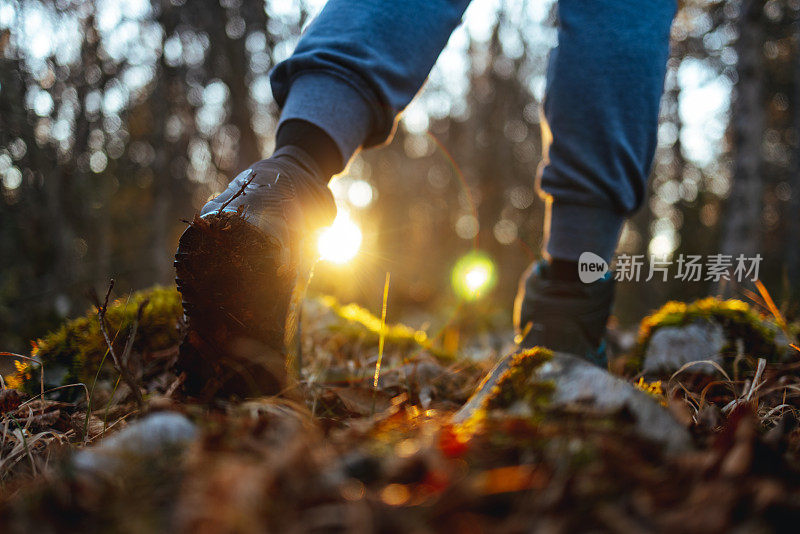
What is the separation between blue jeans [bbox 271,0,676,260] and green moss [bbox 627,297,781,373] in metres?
0.56

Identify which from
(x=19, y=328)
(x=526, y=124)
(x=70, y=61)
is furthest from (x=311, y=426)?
(x=526, y=124)

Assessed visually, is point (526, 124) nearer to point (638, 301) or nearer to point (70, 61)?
point (638, 301)

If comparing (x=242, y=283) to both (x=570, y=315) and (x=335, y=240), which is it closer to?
(x=335, y=240)

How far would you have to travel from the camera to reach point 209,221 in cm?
107

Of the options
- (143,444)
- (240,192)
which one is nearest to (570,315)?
(240,192)

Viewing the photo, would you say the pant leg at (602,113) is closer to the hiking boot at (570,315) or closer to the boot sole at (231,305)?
the hiking boot at (570,315)

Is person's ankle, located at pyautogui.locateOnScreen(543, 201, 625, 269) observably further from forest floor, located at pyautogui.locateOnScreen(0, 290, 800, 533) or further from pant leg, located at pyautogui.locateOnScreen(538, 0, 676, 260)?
forest floor, located at pyautogui.locateOnScreen(0, 290, 800, 533)

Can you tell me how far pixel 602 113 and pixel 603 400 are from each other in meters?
1.15

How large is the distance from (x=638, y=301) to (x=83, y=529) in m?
13.0

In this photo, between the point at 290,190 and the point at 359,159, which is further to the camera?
the point at 359,159

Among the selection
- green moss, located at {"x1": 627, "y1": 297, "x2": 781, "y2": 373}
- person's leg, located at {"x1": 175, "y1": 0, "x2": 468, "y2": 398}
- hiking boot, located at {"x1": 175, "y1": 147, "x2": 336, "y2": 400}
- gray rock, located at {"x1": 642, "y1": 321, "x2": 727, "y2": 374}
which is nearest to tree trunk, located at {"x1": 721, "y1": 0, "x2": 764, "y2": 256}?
green moss, located at {"x1": 627, "y1": 297, "x2": 781, "y2": 373}

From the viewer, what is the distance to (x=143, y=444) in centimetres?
66

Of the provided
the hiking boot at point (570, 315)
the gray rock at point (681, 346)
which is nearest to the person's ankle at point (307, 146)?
the hiking boot at point (570, 315)

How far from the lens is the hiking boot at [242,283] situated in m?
1.10
